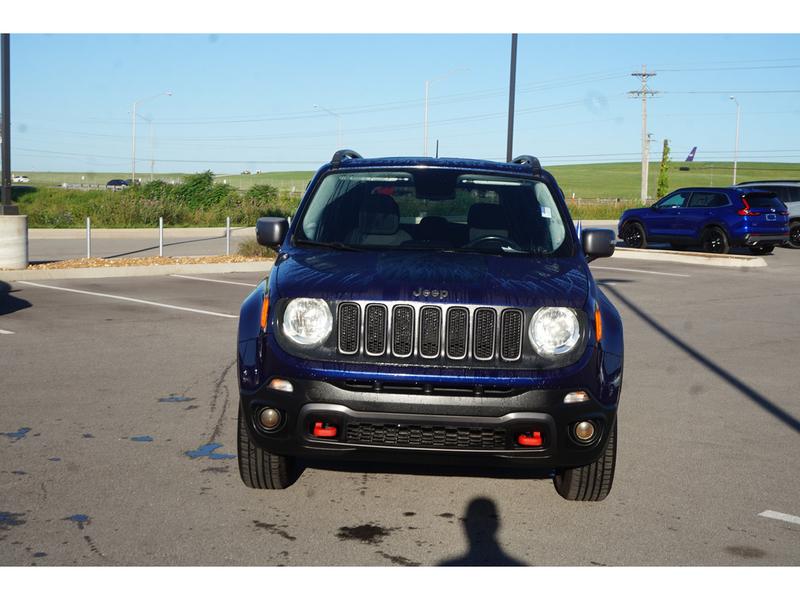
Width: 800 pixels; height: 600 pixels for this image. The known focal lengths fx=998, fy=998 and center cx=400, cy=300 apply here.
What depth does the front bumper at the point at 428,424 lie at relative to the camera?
4.75 metres

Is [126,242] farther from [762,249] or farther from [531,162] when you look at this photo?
[531,162]

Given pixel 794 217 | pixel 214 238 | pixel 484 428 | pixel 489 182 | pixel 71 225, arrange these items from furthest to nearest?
pixel 71 225 < pixel 214 238 < pixel 794 217 < pixel 489 182 < pixel 484 428

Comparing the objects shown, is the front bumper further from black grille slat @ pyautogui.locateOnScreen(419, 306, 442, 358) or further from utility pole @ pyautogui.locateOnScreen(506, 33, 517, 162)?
utility pole @ pyautogui.locateOnScreen(506, 33, 517, 162)

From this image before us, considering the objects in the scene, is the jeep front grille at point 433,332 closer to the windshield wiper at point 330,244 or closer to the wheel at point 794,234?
the windshield wiper at point 330,244

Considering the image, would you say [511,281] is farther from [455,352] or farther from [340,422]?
[340,422]

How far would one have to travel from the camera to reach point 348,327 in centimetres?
494

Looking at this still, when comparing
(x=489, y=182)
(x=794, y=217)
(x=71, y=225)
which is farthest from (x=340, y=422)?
(x=71, y=225)

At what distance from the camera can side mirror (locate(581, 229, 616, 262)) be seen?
240 inches

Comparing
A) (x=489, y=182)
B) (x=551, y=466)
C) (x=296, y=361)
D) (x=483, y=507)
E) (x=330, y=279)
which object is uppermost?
(x=489, y=182)

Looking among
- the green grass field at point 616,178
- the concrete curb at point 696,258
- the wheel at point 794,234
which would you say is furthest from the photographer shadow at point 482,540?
the green grass field at point 616,178

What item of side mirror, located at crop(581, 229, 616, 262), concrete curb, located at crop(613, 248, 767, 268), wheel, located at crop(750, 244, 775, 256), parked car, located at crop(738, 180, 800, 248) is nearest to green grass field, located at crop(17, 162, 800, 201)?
parked car, located at crop(738, 180, 800, 248)

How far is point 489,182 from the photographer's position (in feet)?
21.4

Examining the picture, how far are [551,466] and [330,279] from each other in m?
1.46

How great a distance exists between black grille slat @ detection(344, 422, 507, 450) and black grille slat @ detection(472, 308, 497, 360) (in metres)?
0.38
